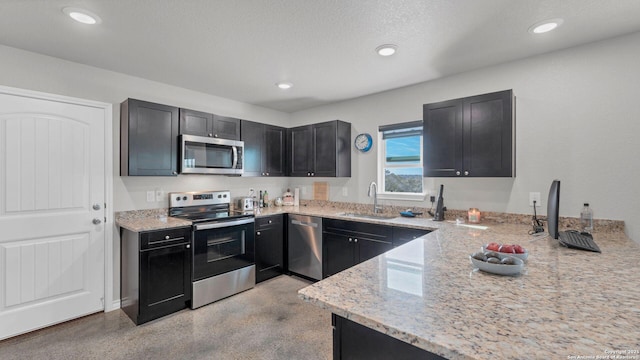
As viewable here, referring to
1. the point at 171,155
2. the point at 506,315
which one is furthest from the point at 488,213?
the point at 171,155

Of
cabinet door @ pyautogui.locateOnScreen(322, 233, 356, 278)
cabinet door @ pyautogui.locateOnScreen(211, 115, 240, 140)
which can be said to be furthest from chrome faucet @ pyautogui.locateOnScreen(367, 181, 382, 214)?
cabinet door @ pyautogui.locateOnScreen(211, 115, 240, 140)

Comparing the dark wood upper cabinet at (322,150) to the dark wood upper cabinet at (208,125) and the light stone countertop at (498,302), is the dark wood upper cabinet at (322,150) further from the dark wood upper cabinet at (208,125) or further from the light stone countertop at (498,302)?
the light stone countertop at (498,302)

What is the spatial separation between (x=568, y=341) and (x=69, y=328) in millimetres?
3526

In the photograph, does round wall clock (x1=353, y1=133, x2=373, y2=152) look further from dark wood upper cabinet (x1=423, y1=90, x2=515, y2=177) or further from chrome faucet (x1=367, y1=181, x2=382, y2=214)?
dark wood upper cabinet (x1=423, y1=90, x2=515, y2=177)

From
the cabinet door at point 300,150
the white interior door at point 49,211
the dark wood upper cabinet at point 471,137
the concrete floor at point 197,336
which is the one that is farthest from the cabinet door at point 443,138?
the white interior door at point 49,211

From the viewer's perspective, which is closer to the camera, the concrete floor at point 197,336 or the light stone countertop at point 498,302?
the light stone countertop at point 498,302

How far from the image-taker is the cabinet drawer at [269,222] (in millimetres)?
3473

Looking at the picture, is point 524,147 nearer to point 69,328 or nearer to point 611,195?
point 611,195

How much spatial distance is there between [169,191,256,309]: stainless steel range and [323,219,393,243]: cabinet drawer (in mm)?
956

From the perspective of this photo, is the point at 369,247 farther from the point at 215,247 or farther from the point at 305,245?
the point at 215,247

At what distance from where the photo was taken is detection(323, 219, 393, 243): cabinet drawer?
9.36 feet

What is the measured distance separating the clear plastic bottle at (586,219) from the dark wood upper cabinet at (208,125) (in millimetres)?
3642

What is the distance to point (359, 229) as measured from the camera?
10.0 ft

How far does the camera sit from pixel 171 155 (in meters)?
3.00
